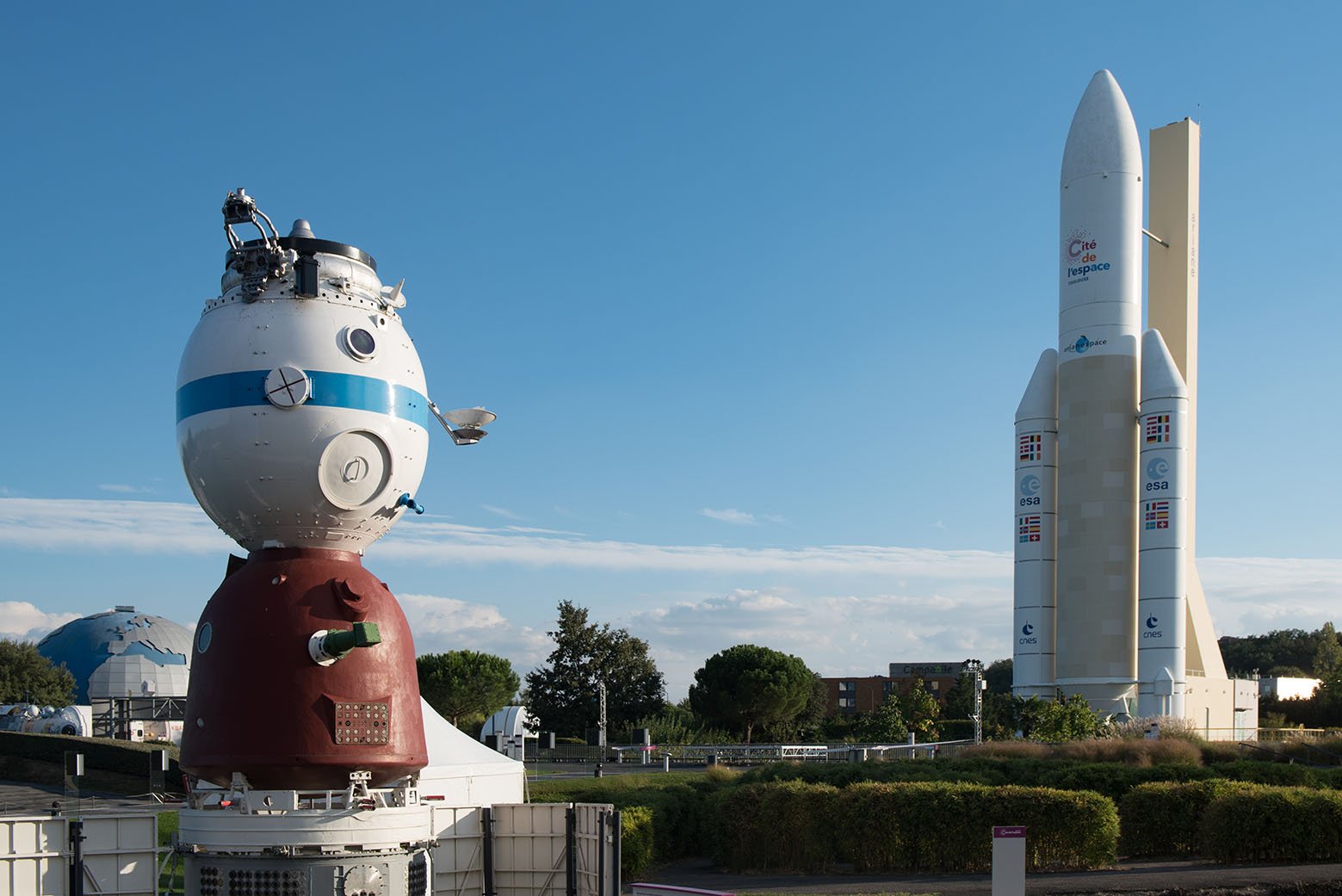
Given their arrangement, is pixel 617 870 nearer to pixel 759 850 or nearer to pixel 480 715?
pixel 759 850

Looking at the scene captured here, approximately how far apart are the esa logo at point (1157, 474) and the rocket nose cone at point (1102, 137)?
1140 centimetres

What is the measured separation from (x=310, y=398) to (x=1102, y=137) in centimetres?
4297

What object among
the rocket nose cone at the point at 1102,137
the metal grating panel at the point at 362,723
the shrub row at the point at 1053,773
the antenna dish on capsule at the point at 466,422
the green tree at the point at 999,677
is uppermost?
the rocket nose cone at the point at 1102,137

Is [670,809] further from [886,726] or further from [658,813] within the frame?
[886,726]

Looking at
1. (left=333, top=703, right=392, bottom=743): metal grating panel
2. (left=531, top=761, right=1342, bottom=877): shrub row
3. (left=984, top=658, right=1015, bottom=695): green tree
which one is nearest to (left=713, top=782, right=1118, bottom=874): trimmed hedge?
(left=531, top=761, right=1342, bottom=877): shrub row

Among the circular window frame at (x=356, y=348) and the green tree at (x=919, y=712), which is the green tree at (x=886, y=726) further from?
the circular window frame at (x=356, y=348)

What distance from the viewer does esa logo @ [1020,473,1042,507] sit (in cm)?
5203

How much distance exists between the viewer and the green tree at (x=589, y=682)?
3255 inches

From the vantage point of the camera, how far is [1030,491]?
171 feet

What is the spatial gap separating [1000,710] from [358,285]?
42181 millimetres

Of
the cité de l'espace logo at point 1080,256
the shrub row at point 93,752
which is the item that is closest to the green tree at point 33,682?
the shrub row at point 93,752

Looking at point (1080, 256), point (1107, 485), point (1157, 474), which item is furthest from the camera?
point (1080, 256)

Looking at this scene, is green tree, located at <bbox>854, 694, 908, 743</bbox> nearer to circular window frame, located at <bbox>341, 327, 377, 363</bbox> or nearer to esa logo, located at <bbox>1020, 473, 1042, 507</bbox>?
esa logo, located at <bbox>1020, 473, 1042, 507</bbox>

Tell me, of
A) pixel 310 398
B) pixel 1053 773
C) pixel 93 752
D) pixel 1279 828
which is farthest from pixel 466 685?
pixel 310 398
